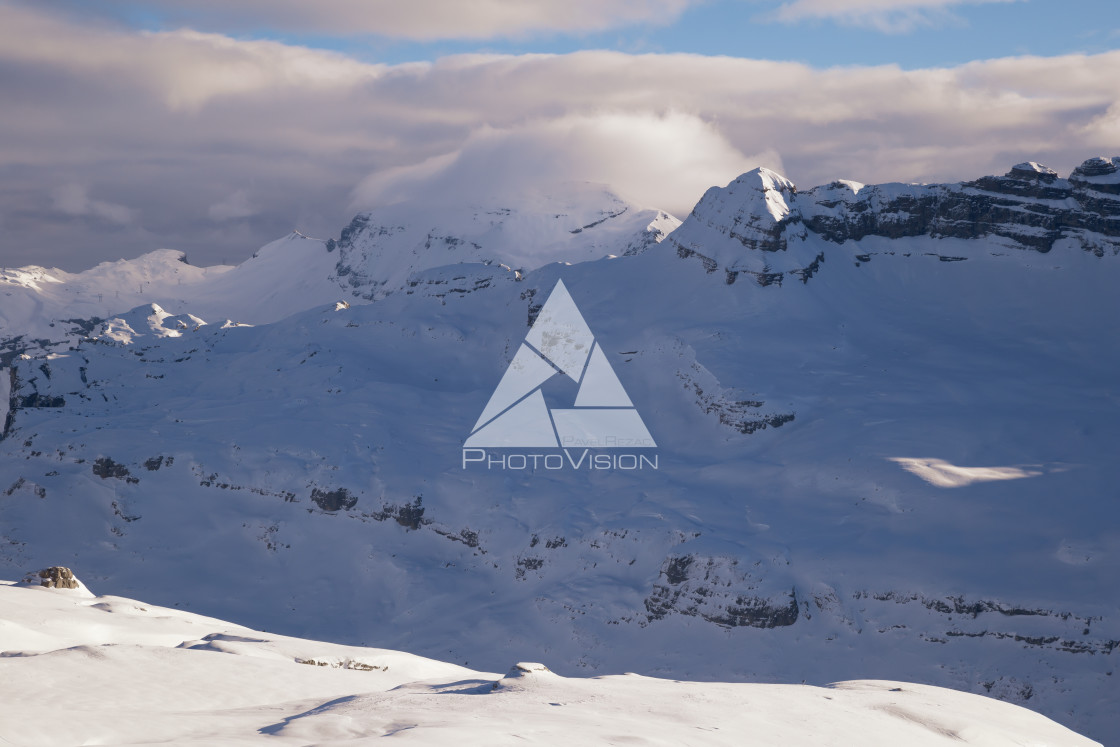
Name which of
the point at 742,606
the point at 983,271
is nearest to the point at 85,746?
the point at 742,606

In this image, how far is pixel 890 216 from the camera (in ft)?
369

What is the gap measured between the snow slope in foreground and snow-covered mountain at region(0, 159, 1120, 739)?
82.6ft

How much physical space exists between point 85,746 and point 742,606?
163 feet

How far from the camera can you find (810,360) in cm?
9400

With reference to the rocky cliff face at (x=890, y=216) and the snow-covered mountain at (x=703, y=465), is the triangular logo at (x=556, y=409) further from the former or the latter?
the rocky cliff face at (x=890, y=216)

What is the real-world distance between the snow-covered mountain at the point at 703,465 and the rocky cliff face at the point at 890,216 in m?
0.35

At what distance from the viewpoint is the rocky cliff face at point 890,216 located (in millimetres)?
106188

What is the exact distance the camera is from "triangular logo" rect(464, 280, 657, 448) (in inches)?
3553

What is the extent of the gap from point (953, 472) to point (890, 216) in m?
47.1

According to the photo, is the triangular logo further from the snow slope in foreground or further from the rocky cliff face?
the snow slope in foreground

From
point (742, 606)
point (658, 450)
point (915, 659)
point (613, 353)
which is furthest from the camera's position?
point (613, 353)

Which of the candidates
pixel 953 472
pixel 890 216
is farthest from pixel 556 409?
pixel 890 216

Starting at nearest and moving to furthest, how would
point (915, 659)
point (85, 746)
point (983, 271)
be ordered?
point (85, 746) → point (915, 659) → point (983, 271)

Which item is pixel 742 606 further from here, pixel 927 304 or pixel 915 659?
pixel 927 304
